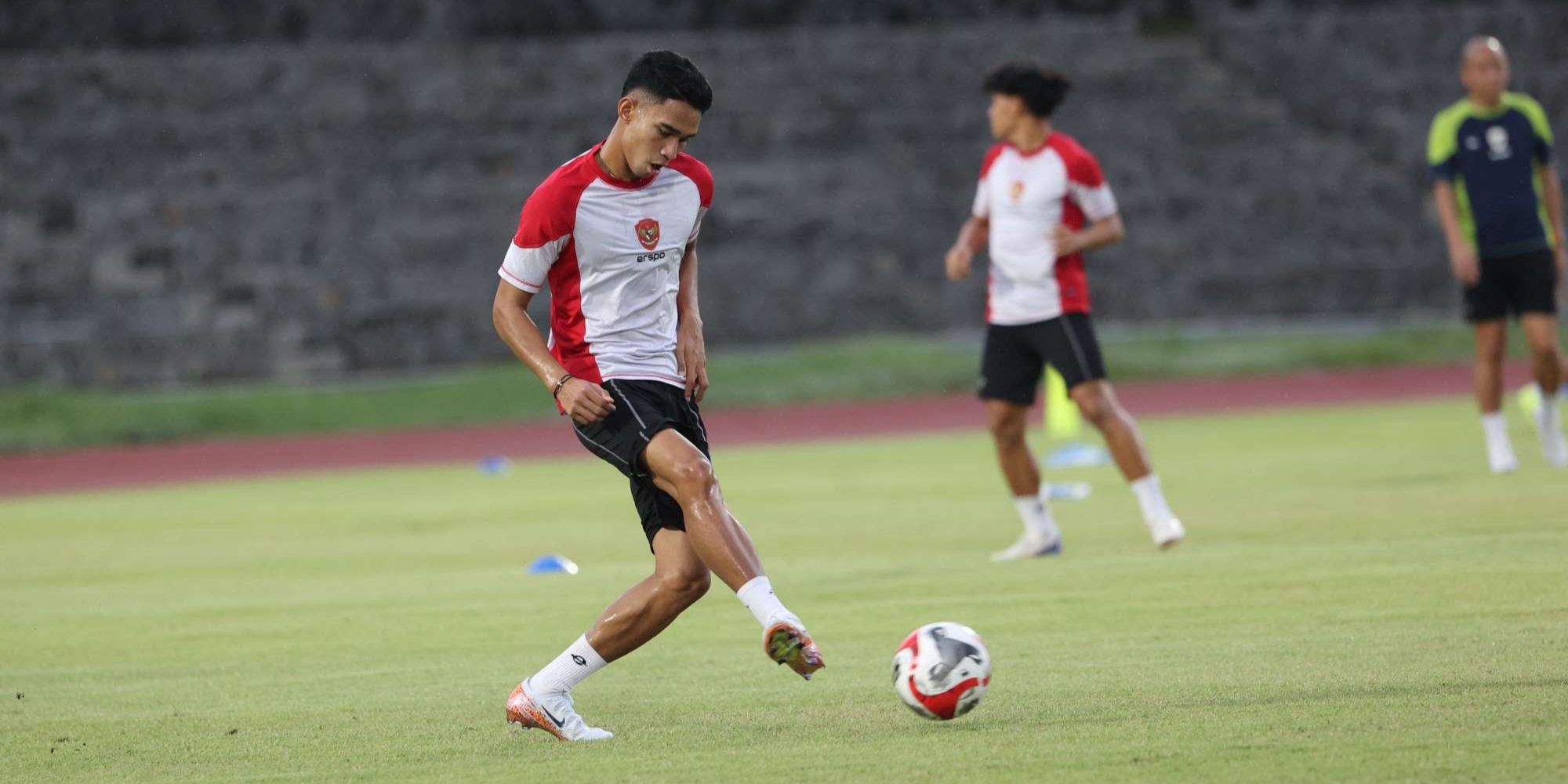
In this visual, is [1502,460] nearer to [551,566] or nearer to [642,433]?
[551,566]

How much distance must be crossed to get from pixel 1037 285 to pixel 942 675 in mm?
4442

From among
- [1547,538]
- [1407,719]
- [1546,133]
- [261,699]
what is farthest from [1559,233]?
[261,699]

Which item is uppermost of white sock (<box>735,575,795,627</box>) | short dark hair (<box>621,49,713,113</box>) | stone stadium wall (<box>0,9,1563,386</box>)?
short dark hair (<box>621,49,713,113</box>)

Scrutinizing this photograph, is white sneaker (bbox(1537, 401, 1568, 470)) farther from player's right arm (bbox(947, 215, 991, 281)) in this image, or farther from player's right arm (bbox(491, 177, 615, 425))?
player's right arm (bbox(491, 177, 615, 425))

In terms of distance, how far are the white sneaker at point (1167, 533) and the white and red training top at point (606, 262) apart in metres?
3.87

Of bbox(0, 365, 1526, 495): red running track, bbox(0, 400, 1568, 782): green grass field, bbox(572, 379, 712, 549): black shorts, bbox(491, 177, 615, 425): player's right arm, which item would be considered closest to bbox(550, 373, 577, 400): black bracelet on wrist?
bbox(491, 177, 615, 425): player's right arm

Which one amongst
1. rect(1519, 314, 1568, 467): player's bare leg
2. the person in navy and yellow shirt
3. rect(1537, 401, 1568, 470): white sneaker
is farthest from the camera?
rect(1537, 401, 1568, 470): white sneaker

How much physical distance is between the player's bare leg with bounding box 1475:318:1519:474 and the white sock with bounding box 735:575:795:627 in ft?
25.1

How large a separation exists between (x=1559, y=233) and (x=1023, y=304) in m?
4.27

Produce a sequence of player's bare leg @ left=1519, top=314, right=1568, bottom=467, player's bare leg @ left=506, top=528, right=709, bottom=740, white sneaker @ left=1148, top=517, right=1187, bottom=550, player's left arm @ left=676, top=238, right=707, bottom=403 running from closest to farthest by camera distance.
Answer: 1. player's bare leg @ left=506, top=528, right=709, bottom=740
2. player's left arm @ left=676, top=238, right=707, bottom=403
3. white sneaker @ left=1148, top=517, right=1187, bottom=550
4. player's bare leg @ left=1519, top=314, right=1568, bottom=467

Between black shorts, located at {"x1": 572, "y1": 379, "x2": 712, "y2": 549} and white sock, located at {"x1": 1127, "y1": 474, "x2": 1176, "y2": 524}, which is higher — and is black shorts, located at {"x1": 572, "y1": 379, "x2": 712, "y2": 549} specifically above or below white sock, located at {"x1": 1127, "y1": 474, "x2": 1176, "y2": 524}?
above

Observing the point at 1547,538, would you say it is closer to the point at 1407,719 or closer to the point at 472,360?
the point at 1407,719

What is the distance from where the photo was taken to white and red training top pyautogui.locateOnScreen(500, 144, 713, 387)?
589cm

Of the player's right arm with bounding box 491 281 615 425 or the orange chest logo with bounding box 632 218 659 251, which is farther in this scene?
the orange chest logo with bounding box 632 218 659 251
